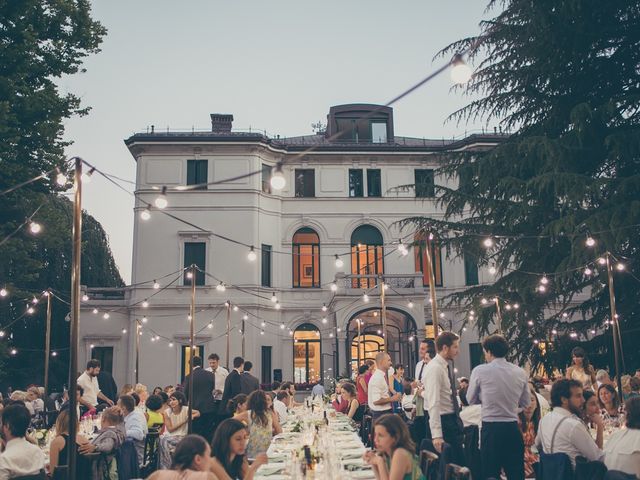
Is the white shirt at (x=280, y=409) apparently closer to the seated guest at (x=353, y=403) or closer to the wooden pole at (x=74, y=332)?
the seated guest at (x=353, y=403)

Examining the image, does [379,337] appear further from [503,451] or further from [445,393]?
[503,451]

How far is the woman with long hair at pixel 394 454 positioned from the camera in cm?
500

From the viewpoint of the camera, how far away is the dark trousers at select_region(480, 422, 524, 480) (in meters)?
6.55

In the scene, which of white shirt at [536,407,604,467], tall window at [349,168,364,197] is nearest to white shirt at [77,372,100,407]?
white shirt at [536,407,604,467]

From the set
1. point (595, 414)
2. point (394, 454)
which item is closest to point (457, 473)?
point (394, 454)

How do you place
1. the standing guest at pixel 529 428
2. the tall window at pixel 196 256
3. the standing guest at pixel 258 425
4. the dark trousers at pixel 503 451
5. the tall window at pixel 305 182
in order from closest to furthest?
the dark trousers at pixel 503 451 → the standing guest at pixel 258 425 → the standing guest at pixel 529 428 → the tall window at pixel 196 256 → the tall window at pixel 305 182

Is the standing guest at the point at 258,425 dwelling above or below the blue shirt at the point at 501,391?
below

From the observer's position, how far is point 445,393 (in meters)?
7.31

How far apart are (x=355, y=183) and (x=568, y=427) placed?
27.1 meters

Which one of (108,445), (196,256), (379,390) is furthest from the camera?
(196,256)

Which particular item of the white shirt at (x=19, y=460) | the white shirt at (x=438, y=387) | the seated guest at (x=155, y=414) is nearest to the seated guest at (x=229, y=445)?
the white shirt at (x=19, y=460)

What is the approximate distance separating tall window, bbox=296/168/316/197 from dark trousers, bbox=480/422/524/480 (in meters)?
26.1

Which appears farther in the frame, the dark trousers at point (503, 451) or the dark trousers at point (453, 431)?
the dark trousers at point (453, 431)

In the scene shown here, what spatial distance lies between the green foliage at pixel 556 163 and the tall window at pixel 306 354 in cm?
1447
